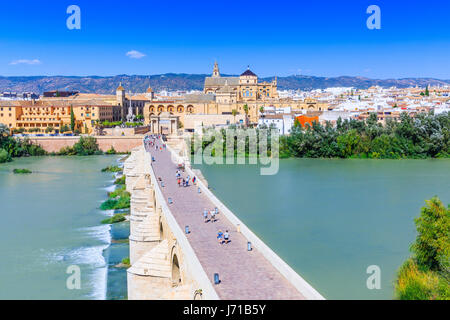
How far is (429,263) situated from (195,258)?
15.6 ft

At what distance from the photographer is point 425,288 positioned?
321 inches

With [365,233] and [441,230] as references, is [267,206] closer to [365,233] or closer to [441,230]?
[365,233]

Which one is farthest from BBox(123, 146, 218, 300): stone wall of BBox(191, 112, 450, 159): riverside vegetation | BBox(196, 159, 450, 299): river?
BBox(191, 112, 450, 159): riverside vegetation

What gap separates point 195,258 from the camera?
6535 mm

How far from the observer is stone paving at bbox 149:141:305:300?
19.0ft

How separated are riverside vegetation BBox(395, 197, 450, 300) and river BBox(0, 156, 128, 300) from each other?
16.4 ft

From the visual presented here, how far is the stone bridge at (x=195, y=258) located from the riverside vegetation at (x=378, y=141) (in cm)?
1679

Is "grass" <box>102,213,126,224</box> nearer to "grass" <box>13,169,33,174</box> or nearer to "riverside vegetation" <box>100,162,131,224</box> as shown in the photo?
"riverside vegetation" <box>100,162,131,224</box>

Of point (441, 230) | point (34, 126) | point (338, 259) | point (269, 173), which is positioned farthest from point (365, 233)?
point (34, 126)

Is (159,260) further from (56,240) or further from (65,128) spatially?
(65,128)

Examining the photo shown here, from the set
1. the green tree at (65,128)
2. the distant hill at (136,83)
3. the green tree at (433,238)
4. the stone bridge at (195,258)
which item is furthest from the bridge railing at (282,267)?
the distant hill at (136,83)

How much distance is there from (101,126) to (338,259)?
99.9ft
